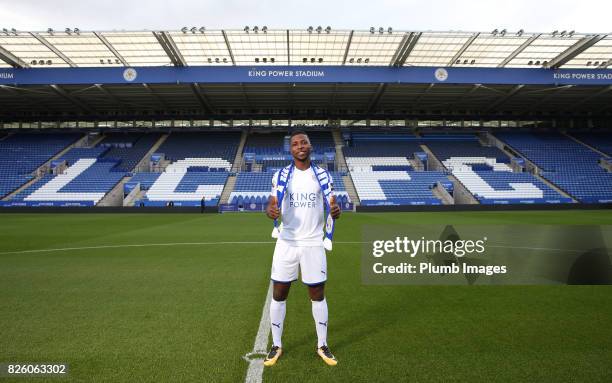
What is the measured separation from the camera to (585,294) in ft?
18.1

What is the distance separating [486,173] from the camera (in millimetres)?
34219

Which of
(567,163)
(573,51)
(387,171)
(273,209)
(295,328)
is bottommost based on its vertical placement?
(295,328)

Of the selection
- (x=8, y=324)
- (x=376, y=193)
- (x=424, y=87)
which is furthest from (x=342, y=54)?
(x=8, y=324)

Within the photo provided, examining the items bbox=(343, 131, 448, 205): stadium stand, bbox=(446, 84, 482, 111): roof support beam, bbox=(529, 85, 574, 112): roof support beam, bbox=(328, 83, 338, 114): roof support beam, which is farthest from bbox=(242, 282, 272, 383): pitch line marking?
bbox=(529, 85, 574, 112): roof support beam

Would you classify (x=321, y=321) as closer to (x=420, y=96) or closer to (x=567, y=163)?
(x=420, y=96)

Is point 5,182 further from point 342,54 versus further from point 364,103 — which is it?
point 364,103

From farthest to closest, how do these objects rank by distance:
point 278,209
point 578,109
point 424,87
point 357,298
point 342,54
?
point 578,109 → point 424,87 → point 342,54 → point 357,298 → point 278,209

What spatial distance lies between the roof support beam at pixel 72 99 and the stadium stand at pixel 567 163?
46007mm

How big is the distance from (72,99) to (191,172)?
13918 millimetres

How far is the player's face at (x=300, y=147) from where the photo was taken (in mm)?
3545

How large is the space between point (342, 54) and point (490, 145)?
23.0 metres

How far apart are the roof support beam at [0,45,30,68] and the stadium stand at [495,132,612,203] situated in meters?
46.9

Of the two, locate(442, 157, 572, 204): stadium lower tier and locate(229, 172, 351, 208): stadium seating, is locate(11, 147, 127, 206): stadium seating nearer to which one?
locate(229, 172, 351, 208): stadium seating

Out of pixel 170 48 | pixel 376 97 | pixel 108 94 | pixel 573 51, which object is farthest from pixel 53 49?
pixel 573 51
